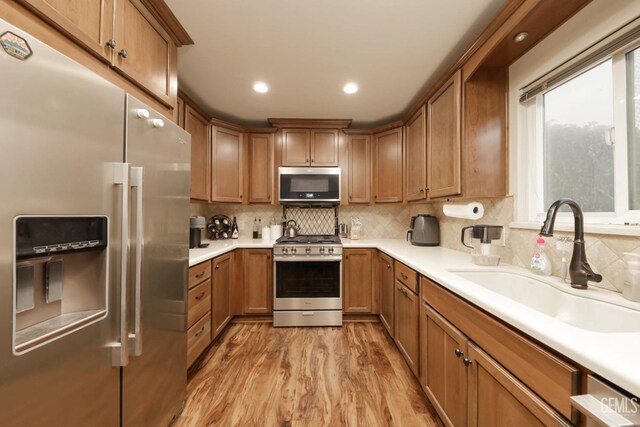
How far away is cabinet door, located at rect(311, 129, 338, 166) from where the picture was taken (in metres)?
3.15

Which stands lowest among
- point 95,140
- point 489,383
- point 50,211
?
point 489,383

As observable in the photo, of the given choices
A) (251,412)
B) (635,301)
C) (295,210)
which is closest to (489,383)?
(635,301)

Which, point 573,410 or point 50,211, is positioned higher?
point 50,211

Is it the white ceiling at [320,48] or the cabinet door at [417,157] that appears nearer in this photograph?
the white ceiling at [320,48]

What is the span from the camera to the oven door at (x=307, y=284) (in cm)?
275

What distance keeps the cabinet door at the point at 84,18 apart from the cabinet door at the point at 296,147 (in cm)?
208

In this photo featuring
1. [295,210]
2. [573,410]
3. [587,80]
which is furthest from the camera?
[295,210]

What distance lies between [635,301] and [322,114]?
2751 millimetres

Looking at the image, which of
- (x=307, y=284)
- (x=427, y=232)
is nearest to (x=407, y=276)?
(x=427, y=232)

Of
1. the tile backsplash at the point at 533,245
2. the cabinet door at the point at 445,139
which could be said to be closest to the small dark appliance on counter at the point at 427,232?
the tile backsplash at the point at 533,245

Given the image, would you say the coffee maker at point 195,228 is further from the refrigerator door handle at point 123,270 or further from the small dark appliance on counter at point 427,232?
the small dark appliance on counter at point 427,232

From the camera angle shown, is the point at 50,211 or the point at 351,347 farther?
the point at 351,347

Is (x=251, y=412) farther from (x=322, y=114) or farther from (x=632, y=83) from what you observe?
(x=322, y=114)

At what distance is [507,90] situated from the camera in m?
1.80
